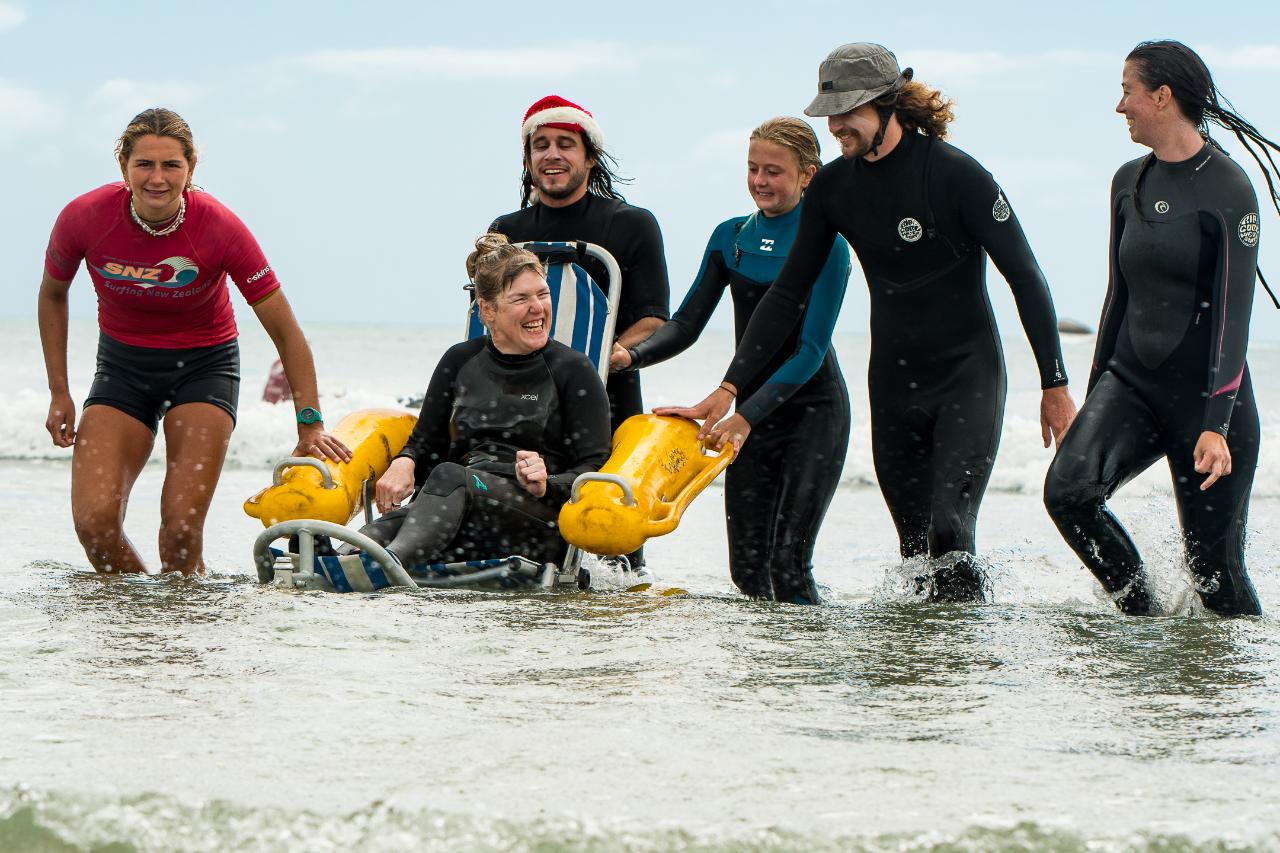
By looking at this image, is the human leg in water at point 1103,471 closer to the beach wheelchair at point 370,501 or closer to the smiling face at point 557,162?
the beach wheelchair at point 370,501

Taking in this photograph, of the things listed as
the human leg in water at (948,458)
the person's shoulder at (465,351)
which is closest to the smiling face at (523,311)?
the person's shoulder at (465,351)

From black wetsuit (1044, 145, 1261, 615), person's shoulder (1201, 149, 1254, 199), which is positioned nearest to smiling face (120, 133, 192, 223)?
black wetsuit (1044, 145, 1261, 615)

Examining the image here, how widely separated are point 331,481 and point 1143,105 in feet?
9.61

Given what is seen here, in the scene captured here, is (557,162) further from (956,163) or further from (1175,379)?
(1175,379)

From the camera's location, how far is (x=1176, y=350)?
4.40 meters

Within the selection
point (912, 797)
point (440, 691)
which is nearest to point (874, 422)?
point (440, 691)

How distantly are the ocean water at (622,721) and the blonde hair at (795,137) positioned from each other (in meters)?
1.54

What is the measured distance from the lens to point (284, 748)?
2.77 metres

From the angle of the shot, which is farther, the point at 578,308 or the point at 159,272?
the point at 578,308

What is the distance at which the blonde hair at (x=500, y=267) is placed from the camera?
503cm

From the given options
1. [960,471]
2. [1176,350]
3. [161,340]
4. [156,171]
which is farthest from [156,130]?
[1176,350]

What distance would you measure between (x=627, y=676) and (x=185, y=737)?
1071mm

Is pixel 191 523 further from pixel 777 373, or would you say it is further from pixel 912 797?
pixel 912 797

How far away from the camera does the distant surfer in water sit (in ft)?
14.0
